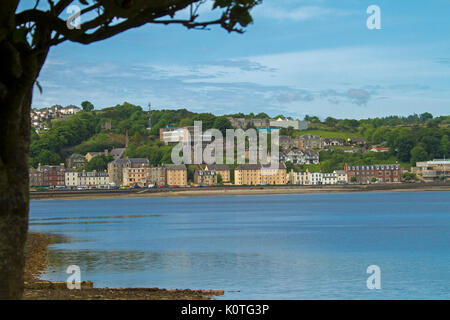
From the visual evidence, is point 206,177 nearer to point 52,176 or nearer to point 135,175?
point 135,175

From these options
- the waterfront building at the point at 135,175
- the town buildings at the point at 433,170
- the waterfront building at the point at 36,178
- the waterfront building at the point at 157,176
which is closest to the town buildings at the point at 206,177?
the waterfront building at the point at 157,176

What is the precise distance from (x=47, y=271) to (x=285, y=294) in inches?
341

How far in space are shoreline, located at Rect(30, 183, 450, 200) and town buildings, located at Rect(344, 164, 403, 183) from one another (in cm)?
743

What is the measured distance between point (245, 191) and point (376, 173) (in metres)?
37.8

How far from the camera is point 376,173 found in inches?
6604

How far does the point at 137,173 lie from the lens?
570 ft

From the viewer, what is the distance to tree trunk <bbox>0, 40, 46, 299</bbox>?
8.08m

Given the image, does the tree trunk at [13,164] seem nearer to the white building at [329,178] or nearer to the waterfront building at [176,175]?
the waterfront building at [176,175]

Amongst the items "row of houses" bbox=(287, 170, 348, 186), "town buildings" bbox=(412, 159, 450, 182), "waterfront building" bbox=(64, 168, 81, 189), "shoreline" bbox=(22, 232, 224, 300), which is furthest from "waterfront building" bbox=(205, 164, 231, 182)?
"shoreline" bbox=(22, 232, 224, 300)

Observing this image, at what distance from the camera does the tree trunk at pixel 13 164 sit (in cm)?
808

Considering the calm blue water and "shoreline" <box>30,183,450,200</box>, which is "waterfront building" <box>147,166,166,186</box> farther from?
the calm blue water
